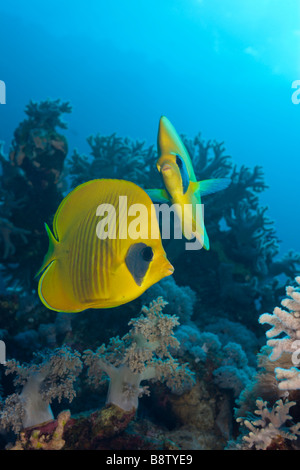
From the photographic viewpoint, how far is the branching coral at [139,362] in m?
2.11

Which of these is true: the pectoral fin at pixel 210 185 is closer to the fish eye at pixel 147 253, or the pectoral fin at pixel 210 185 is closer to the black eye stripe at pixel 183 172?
the black eye stripe at pixel 183 172

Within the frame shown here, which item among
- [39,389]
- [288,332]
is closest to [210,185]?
[288,332]

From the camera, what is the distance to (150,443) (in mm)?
1973

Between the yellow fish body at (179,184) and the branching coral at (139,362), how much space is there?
43.9 inches

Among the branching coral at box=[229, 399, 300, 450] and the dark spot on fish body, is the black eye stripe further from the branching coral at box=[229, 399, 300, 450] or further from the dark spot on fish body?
the branching coral at box=[229, 399, 300, 450]

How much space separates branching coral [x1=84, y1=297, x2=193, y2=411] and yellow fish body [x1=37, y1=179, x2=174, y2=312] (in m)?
1.42

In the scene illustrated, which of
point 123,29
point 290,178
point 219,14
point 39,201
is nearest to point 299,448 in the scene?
point 39,201

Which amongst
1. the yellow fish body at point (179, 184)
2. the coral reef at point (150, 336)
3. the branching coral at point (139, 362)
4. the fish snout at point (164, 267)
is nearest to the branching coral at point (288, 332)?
the coral reef at point (150, 336)

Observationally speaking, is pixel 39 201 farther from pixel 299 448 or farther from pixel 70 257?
pixel 299 448

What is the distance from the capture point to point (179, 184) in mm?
1275

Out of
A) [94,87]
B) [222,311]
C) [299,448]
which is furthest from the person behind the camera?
[94,87]

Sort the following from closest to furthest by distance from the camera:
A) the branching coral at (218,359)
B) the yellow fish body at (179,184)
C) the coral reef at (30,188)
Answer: the yellow fish body at (179,184), the branching coral at (218,359), the coral reef at (30,188)

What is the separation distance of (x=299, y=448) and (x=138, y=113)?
111299mm

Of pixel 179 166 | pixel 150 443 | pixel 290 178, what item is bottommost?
pixel 150 443
